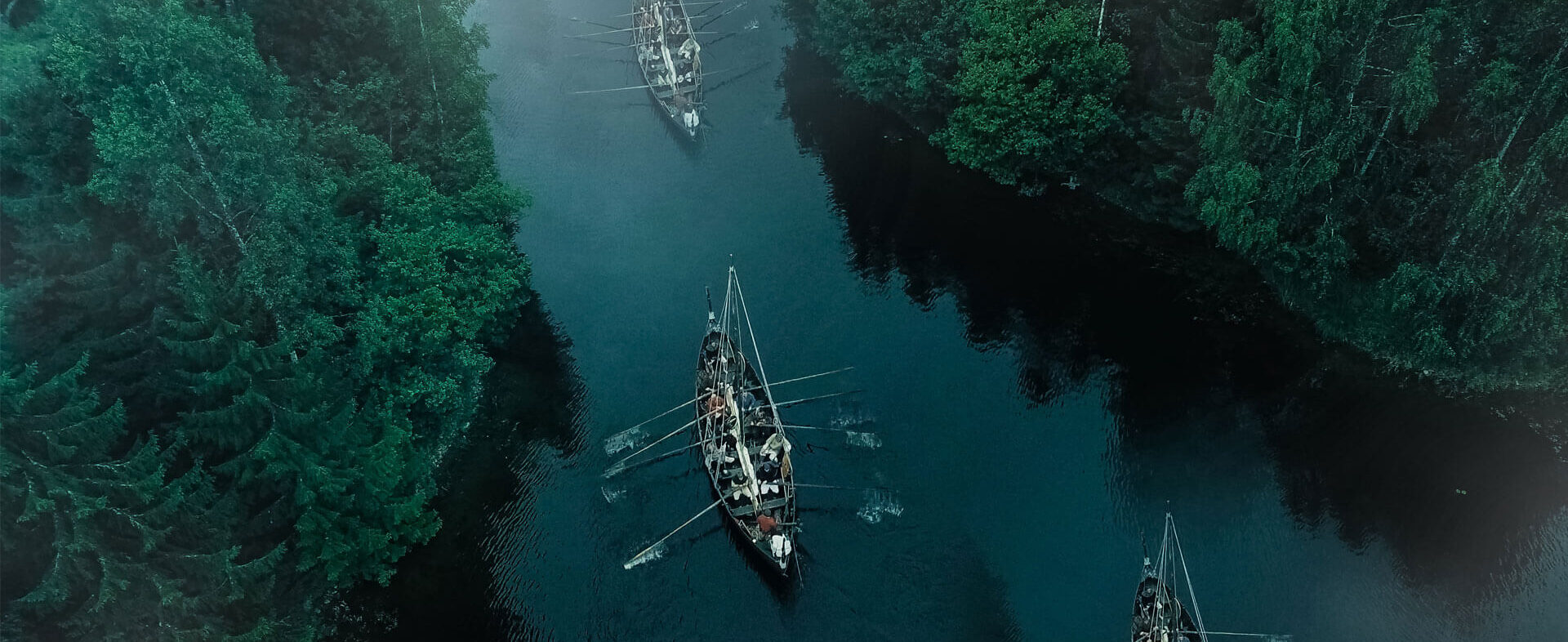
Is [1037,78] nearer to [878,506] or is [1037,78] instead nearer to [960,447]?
[960,447]

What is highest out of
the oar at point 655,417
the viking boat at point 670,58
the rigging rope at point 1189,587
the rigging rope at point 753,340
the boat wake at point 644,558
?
the viking boat at point 670,58

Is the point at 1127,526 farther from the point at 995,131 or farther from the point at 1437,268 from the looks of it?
the point at 995,131

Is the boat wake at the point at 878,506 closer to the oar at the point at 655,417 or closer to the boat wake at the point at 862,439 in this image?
the boat wake at the point at 862,439

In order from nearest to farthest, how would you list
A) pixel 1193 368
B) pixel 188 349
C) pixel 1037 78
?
1. pixel 188 349
2. pixel 1193 368
3. pixel 1037 78

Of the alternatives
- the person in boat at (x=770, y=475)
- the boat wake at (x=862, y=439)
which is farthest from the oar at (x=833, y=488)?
the boat wake at (x=862, y=439)

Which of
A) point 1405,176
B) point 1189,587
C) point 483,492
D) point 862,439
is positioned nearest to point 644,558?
point 483,492

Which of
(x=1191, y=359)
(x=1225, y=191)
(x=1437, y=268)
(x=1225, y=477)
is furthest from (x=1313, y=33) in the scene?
(x=1225, y=477)
